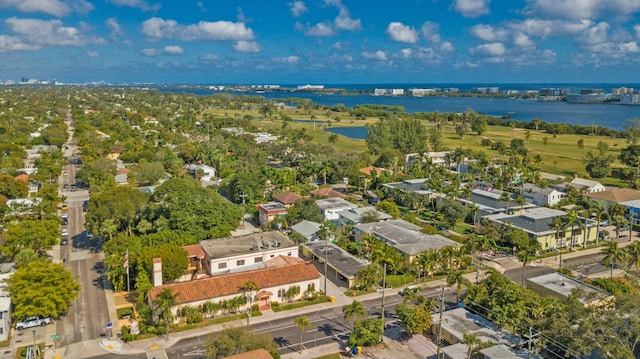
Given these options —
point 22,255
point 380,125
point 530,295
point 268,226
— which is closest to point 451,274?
point 530,295

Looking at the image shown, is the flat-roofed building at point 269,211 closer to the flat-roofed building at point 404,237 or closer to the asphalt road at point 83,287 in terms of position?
the flat-roofed building at point 404,237

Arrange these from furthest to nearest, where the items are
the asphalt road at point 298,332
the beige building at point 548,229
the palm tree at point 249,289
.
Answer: the beige building at point 548,229 < the palm tree at point 249,289 < the asphalt road at point 298,332

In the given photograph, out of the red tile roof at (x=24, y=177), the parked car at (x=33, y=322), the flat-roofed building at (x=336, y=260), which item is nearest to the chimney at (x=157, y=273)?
the parked car at (x=33, y=322)

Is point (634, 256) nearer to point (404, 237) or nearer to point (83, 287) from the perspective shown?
point (404, 237)

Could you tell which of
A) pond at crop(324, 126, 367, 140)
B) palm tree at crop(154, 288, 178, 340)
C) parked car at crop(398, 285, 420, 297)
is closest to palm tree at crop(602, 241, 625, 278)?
parked car at crop(398, 285, 420, 297)

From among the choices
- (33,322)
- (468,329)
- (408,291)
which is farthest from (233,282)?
(468,329)

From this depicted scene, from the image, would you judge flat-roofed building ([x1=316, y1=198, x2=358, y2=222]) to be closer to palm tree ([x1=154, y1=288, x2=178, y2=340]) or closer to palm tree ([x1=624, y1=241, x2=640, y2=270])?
palm tree ([x1=154, y1=288, x2=178, y2=340])
